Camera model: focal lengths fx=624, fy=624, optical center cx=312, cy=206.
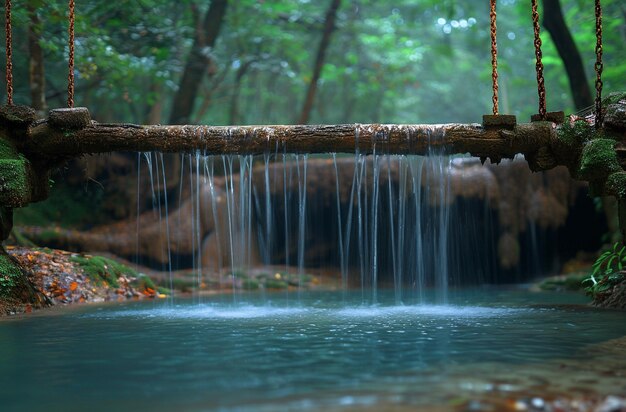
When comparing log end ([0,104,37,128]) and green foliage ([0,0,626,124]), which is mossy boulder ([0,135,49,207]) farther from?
green foliage ([0,0,626,124])

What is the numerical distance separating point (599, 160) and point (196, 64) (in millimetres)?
13048

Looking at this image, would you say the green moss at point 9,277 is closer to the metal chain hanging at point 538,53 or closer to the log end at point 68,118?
the log end at point 68,118

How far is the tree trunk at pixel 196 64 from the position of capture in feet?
60.5

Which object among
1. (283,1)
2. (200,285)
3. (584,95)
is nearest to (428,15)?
(283,1)

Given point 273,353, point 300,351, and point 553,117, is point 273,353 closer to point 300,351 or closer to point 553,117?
point 300,351

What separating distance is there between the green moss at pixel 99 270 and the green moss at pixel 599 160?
9.45 metres

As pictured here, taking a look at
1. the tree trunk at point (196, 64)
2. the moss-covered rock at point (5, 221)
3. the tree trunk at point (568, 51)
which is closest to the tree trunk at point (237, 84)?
the tree trunk at point (196, 64)

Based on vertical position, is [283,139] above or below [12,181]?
above

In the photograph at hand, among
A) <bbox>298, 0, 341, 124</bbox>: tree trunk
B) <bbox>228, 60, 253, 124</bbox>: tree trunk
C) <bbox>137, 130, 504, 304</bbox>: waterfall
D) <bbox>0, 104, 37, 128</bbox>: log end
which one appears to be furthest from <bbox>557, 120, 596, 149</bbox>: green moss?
<bbox>228, 60, 253, 124</bbox>: tree trunk

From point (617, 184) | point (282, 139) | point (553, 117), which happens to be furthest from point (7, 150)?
point (617, 184)

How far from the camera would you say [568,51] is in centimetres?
1458

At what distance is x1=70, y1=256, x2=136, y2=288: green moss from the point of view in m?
12.9

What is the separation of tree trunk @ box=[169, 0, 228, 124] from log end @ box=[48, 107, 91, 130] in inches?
348

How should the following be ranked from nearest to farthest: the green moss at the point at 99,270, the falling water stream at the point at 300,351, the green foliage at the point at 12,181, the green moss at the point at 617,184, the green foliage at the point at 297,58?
1. the falling water stream at the point at 300,351
2. the green moss at the point at 617,184
3. the green foliage at the point at 12,181
4. the green moss at the point at 99,270
5. the green foliage at the point at 297,58
